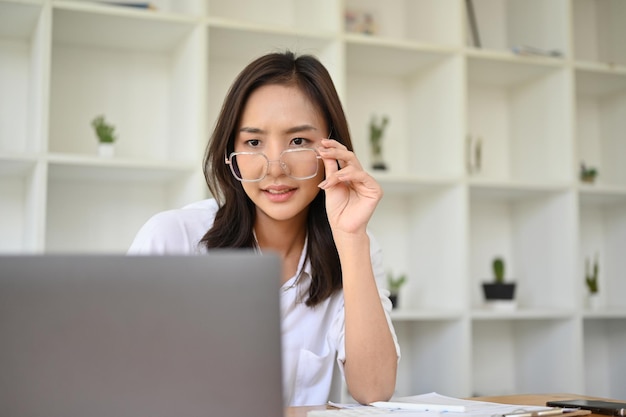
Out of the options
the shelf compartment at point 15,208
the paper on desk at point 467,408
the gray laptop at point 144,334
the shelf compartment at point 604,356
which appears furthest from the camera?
the shelf compartment at point 604,356

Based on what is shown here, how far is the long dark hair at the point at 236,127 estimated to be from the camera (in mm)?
1730

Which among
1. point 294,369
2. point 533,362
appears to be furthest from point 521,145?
point 294,369

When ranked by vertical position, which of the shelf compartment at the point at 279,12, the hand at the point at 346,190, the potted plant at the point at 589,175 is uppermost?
the shelf compartment at the point at 279,12

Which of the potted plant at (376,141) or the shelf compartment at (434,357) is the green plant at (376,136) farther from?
the shelf compartment at (434,357)

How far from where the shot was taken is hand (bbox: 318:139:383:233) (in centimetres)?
158

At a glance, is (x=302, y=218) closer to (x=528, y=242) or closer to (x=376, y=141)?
(x=376, y=141)

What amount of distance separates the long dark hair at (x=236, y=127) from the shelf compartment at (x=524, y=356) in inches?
70.3

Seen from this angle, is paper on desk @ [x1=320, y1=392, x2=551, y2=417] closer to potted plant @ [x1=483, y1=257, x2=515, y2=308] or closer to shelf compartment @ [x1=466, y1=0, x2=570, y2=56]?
potted plant @ [x1=483, y1=257, x2=515, y2=308]

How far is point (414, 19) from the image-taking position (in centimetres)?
342

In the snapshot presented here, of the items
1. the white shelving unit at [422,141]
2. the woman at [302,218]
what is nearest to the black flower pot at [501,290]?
the white shelving unit at [422,141]

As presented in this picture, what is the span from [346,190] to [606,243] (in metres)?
2.50

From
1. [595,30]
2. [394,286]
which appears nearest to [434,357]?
[394,286]

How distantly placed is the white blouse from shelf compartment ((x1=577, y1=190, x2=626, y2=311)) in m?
2.23

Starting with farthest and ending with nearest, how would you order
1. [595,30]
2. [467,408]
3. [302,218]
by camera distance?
[595,30] → [302,218] → [467,408]
